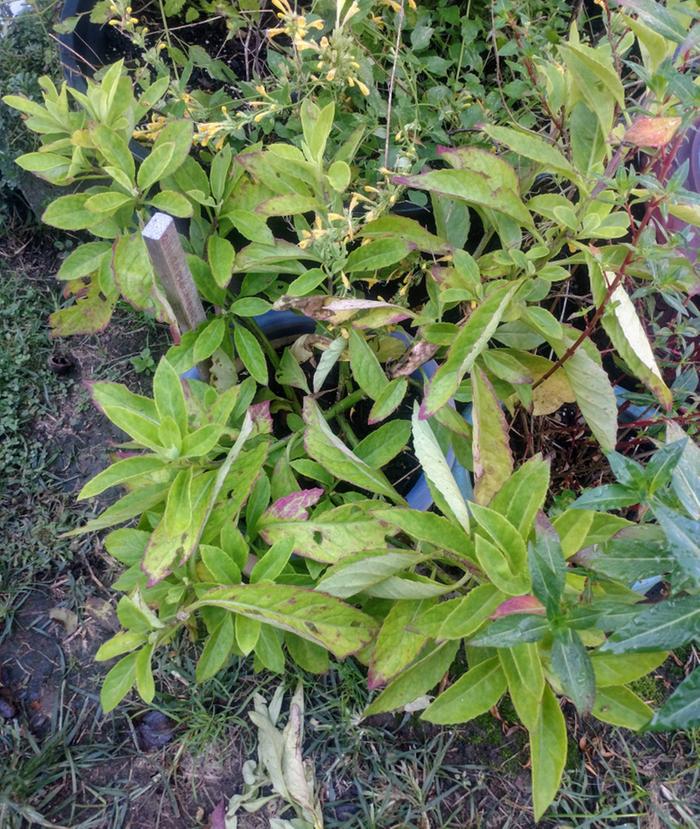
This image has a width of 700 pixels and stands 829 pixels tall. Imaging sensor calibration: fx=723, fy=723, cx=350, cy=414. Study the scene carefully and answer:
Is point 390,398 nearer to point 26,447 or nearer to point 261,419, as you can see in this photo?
point 261,419

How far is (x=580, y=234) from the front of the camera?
1.00 metres

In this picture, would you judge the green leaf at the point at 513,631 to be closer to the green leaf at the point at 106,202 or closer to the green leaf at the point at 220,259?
the green leaf at the point at 220,259

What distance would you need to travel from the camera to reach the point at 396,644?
1.04 m

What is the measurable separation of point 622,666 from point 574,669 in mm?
162

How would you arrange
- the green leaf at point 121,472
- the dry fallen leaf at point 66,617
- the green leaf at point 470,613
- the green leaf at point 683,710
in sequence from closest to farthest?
1. the green leaf at point 683,710
2. the green leaf at point 470,613
3. the green leaf at point 121,472
4. the dry fallen leaf at point 66,617

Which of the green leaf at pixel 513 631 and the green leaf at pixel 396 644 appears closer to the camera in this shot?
the green leaf at pixel 513 631

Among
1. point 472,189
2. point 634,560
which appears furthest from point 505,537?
point 472,189

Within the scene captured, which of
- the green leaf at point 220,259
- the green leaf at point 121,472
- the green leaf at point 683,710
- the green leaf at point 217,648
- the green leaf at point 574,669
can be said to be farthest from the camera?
the green leaf at point 220,259

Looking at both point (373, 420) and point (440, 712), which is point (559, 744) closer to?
point (440, 712)

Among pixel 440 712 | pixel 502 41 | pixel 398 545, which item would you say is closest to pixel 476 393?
pixel 398 545

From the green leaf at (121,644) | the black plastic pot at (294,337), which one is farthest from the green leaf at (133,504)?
the black plastic pot at (294,337)

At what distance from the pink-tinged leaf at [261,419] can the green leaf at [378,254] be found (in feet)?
0.93

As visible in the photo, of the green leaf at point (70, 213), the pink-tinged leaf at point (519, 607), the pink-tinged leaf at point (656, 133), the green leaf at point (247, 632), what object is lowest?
the green leaf at point (247, 632)

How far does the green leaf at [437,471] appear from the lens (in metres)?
1.02
